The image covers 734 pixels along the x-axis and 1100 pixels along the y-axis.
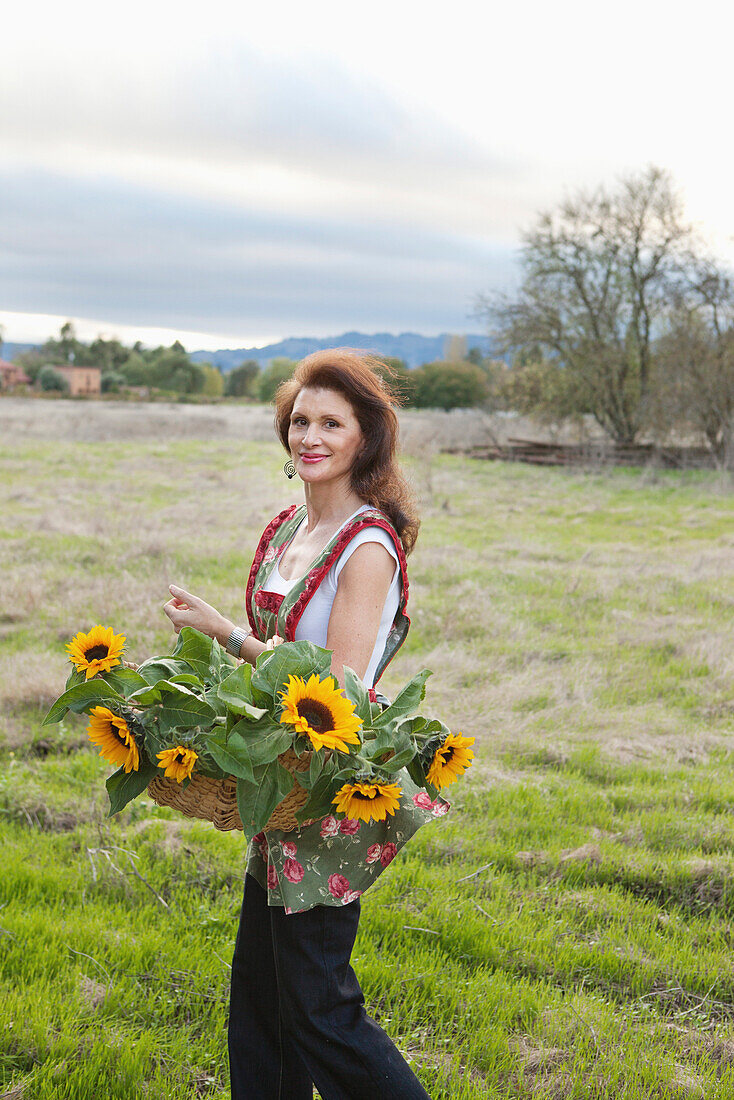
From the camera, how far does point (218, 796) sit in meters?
1.78

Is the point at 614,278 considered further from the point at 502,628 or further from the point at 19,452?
the point at 502,628

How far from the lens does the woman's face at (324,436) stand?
2330 mm

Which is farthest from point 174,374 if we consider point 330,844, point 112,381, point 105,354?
point 330,844

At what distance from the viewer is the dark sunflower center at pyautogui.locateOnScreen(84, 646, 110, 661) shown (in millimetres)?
1776

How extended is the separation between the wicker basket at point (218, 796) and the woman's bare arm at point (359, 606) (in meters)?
0.34

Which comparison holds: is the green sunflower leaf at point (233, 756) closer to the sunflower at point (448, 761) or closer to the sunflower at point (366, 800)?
the sunflower at point (366, 800)

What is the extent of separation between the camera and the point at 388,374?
8.68 ft

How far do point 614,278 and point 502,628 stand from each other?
2119 cm

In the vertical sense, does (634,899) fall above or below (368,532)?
below

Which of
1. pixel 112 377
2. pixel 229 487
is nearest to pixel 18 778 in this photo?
pixel 229 487

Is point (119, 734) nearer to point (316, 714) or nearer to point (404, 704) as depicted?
point (316, 714)

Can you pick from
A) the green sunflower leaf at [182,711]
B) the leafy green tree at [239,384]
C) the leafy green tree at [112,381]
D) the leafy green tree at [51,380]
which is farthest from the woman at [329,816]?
the leafy green tree at [51,380]

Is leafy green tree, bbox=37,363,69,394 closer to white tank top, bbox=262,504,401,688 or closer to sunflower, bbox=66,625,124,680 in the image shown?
white tank top, bbox=262,504,401,688

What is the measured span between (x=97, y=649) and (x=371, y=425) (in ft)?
3.29
